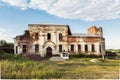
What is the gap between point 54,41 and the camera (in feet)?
144

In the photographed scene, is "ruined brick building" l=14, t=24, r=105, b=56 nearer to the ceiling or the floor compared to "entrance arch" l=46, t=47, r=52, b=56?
nearer to the ceiling

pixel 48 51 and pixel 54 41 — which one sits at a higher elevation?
pixel 54 41

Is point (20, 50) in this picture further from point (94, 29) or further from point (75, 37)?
point (94, 29)

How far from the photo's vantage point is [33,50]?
143ft

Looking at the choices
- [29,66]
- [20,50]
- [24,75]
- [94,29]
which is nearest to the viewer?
[24,75]

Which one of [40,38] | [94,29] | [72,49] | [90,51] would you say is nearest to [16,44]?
[40,38]

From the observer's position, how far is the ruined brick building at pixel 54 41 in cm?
4353

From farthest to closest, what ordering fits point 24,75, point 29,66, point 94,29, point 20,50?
point 94,29
point 20,50
point 29,66
point 24,75

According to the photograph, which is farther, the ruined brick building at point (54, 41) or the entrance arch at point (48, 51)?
→ the entrance arch at point (48, 51)

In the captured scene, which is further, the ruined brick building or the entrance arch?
the entrance arch

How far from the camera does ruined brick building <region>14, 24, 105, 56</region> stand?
43531mm

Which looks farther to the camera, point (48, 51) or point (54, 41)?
point (48, 51)

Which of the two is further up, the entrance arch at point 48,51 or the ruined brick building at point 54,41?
the ruined brick building at point 54,41

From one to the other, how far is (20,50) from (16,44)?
4.71 ft
